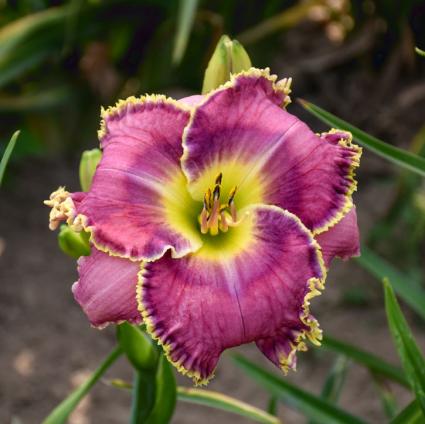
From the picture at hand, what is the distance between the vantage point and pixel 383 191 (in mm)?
2129

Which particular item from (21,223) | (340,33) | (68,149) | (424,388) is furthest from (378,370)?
(340,33)

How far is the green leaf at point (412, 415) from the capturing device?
33.0 inches

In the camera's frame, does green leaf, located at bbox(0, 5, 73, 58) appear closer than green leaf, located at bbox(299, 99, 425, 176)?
No

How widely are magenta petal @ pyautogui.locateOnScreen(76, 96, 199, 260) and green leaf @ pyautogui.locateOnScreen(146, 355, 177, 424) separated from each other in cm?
19

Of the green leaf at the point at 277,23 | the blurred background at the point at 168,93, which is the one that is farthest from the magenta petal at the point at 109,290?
the green leaf at the point at 277,23

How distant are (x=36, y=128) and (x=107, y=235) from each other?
166 centimetres

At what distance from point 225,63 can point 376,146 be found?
0.64 feet

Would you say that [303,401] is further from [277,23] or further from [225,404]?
[277,23]

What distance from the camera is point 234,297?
2.17 ft

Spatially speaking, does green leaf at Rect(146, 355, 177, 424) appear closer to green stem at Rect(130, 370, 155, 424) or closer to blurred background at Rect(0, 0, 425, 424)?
green stem at Rect(130, 370, 155, 424)

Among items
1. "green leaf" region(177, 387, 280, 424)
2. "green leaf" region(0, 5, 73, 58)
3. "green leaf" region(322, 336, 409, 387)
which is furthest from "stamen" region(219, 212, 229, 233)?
"green leaf" region(0, 5, 73, 58)

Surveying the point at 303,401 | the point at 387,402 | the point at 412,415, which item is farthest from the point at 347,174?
the point at 387,402

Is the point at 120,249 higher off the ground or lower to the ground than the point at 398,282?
higher

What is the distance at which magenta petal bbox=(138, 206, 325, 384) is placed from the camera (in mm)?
646
